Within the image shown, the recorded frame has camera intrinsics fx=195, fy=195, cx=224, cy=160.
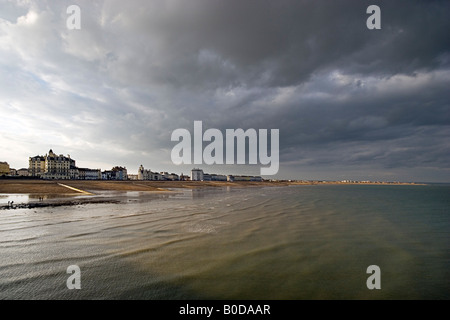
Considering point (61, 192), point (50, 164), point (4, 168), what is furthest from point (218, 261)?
point (4, 168)

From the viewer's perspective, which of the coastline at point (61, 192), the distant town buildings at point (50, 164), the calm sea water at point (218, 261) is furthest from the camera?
the distant town buildings at point (50, 164)

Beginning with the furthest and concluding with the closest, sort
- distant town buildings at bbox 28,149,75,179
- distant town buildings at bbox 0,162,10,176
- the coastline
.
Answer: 1. distant town buildings at bbox 28,149,75,179
2. distant town buildings at bbox 0,162,10,176
3. the coastline

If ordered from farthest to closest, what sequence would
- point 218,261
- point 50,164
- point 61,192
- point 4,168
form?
1. point 50,164
2. point 4,168
3. point 61,192
4. point 218,261

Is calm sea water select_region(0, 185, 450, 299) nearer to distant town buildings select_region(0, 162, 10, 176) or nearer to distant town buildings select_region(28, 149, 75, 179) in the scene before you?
distant town buildings select_region(28, 149, 75, 179)

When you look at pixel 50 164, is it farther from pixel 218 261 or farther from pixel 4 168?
pixel 218 261

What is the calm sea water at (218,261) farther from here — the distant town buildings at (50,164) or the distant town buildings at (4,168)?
the distant town buildings at (4,168)

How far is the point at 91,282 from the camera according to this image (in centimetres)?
673

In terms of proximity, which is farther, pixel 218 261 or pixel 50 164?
pixel 50 164

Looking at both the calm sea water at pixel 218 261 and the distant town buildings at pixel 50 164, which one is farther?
the distant town buildings at pixel 50 164

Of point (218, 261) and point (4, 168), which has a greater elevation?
point (4, 168)

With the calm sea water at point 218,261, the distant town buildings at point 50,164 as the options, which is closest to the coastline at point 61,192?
the calm sea water at point 218,261

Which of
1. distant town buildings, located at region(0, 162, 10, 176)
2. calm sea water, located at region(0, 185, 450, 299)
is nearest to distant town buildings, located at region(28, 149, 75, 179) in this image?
distant town buildings, located at region(0, 162, 10, 176)
